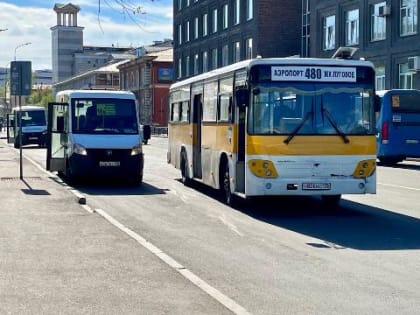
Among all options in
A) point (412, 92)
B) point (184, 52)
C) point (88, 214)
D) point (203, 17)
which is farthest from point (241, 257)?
point (184, 52)

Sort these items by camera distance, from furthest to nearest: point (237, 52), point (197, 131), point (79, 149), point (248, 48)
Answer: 1. point (237, 52)
2. point (248, 48)
3. point (79, 149)
4. point (197, 131)

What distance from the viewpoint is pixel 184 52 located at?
8544cm

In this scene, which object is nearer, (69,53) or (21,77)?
(21,77)

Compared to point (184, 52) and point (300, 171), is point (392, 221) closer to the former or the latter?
point (300, 171)

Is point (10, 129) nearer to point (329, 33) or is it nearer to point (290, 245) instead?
point (329, 33)

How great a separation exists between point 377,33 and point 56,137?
3110cm

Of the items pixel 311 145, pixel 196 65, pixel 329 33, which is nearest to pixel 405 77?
pixel 329 33

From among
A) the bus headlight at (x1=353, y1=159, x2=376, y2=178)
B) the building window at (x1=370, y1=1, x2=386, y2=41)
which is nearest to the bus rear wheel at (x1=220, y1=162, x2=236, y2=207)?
the bus headlight at (x1=353, y1=159, x2=376, y2=178)

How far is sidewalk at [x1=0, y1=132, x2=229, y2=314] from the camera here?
24.0 ft

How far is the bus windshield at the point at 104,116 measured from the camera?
2117cm

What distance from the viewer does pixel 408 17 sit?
45.7 meters

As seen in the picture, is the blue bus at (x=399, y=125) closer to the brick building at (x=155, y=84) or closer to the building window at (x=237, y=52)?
the building window at (x=237, y=52)

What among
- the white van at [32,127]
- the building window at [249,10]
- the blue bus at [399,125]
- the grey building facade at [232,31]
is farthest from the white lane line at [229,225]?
the building window at [249,10]

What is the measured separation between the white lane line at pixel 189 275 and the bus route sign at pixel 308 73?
391 cm
